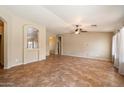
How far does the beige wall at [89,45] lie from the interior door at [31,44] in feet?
15.7

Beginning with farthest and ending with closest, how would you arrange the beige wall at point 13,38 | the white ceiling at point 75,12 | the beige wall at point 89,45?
the beige wall at point 89,45 → the beige wall at point 13,38 → the white ceiling at point 75,12

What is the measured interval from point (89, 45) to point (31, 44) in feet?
18.3

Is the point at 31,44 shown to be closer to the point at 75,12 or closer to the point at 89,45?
the point at 75,12

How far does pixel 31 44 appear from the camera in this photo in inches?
291

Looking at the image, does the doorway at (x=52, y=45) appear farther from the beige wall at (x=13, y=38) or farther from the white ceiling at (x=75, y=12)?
the white ceiling at (x=75, y=12)

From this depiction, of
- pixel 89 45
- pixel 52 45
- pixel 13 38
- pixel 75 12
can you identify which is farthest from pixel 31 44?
pixel 52 45

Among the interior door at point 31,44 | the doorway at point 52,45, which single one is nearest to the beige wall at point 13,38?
the interior door at point 31,44

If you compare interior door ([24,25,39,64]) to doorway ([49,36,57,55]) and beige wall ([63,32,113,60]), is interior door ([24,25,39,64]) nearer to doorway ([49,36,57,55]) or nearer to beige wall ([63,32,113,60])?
beige wall ([63,32,113,60])

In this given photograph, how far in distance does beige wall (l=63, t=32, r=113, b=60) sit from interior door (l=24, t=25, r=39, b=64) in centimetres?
479

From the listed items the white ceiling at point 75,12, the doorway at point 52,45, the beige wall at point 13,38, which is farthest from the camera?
the doorway at point 52,45

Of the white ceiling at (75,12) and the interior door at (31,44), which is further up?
the white ceiling at (75,12)

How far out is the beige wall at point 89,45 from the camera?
31.4 feet

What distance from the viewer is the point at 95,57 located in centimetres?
1016
